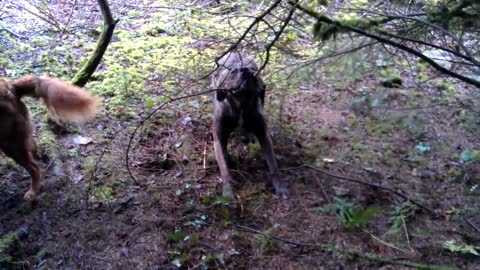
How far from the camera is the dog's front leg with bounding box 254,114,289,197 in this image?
504 cm

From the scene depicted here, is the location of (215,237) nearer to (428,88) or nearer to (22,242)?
(22,242)

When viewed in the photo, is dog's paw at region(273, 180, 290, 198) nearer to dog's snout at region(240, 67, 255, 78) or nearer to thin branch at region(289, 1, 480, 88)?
dog's snout at region(240, 67, 255, 78)

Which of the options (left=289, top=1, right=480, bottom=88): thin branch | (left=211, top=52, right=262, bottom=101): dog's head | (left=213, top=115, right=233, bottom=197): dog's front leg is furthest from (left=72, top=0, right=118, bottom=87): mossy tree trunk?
(left=289, top=1, right=480, bottom=88): thin branch

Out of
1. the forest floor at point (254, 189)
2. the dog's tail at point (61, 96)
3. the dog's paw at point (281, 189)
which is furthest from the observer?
the dog's paw at point (281, 189)

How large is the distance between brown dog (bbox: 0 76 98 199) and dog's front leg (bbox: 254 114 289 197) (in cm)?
184

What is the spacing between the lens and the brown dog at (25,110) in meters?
4.71

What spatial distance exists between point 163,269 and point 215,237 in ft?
1.87

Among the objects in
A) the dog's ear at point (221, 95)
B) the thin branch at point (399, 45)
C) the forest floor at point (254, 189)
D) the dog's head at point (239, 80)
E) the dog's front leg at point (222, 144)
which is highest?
the thin branch at point (399, 45)

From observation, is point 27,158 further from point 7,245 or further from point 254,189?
point 254,189

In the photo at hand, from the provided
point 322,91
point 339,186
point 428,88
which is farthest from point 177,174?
point 428,88

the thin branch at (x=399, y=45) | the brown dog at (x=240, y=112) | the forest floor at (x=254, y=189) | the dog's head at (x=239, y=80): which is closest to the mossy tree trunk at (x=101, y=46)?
the forest floor at (x=254, y=189)

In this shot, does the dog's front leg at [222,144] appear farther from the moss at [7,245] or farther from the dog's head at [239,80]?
the moss at [7,245]

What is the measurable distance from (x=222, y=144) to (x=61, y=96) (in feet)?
5.96

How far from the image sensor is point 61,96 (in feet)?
15.5
